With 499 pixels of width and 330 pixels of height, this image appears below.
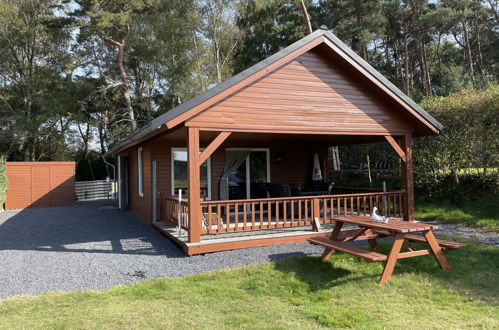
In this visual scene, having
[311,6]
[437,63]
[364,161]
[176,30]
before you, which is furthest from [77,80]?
[437,63]

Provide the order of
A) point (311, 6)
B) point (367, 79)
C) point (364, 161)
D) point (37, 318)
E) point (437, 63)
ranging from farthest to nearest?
point (437, 63) → point (311, 6) → point (364, 161) → point (367, 79) → point (37, 318)

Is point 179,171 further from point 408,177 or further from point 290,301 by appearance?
point 290,301

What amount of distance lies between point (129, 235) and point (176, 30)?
45.5 feet

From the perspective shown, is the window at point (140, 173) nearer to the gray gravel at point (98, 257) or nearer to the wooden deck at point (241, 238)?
the gray gravel at point (98, 257)

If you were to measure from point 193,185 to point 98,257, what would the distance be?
205 cm

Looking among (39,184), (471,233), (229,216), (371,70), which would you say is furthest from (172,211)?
(39,184)

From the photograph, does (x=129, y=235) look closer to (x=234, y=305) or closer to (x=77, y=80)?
(x=234, y=305)

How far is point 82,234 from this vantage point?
8.49 meters

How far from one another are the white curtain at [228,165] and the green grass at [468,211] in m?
5.17

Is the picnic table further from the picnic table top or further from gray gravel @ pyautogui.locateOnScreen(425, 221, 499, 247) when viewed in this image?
gray gravel @ pyautogui.locateOnScreen(425, 221, 499, 247)

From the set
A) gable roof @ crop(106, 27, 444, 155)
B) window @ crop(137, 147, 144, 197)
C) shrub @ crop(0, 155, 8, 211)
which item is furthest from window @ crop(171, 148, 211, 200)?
shrub @ crop(0, 155, 8, 211)

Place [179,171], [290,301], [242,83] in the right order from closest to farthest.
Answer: [290,301] < [242,83] < [179,171]

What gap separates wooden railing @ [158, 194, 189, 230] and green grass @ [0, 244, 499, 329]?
2302 mm

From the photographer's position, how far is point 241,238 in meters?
6.62
